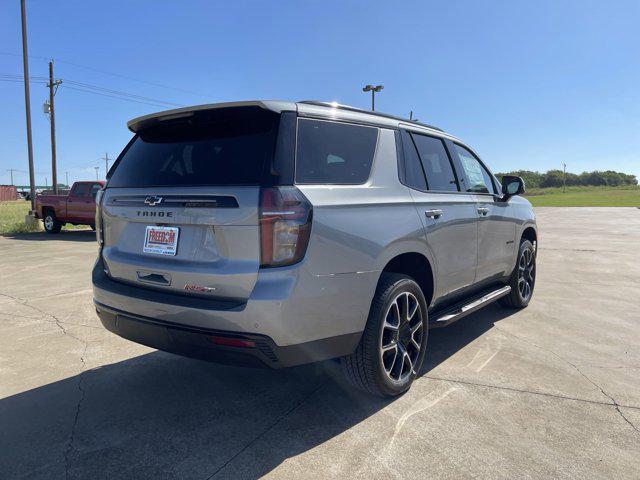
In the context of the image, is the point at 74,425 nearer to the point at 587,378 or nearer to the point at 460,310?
the point at 460,310

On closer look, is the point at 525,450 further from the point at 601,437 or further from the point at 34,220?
the point at 34,220

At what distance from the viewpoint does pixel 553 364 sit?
3848 millimetres

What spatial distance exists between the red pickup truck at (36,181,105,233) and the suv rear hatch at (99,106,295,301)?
12472 millimetres

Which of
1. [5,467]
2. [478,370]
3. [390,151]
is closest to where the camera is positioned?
[5,467]

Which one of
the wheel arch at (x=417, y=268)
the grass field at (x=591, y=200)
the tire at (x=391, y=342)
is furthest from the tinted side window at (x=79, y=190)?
the grass field at (x=591, y=200)

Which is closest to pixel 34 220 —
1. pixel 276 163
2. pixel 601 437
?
pixel 276 163

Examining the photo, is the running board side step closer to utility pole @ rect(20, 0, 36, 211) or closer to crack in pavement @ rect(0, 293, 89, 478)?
crack in pavement @ rect(0, 293, 89, 478)

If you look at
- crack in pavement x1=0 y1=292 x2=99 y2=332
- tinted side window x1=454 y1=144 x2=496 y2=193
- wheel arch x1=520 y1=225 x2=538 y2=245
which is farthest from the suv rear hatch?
wheel arch x1=520 y1=225 x2=538 y2=245

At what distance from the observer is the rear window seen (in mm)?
2607

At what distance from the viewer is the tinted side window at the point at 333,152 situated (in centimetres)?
266

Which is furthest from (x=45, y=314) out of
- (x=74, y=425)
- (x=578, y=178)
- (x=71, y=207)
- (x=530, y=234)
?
(x=578, y=178)

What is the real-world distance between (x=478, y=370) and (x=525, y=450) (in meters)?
1.14

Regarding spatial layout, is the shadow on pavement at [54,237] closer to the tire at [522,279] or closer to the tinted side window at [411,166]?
the tire at [522,279]

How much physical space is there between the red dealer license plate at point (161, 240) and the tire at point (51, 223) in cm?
1509
